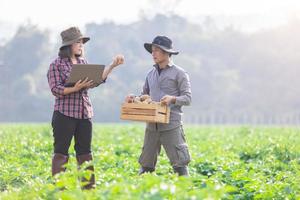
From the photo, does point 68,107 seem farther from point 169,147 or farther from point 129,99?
point 169,147

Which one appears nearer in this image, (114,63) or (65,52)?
(114,63)

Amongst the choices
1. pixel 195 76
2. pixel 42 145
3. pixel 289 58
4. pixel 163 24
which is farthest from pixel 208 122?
pixel 42 145

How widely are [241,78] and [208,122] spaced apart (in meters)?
11.8

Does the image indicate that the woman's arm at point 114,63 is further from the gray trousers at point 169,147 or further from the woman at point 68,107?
the gray trousers at point 169,147

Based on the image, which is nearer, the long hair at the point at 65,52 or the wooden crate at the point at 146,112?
the wooden crate at the point at 146,112

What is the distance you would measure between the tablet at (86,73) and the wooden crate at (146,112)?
1.25 feet

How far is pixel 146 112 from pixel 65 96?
32.9 inches

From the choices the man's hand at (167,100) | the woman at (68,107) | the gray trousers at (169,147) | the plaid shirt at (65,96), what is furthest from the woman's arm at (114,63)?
the gray trousers at (169,147)

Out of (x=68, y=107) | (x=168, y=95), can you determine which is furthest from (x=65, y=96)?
(x=168, y=95)

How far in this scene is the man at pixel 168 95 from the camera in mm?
7285

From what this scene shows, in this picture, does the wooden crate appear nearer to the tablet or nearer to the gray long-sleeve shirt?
the gray long-sleeve shirt

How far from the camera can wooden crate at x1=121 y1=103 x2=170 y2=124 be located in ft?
22.7

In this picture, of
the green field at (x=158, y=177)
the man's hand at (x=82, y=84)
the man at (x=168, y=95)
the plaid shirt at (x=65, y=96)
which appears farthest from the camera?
the man at (x=168, y=95)

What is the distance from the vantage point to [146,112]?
6.97 metres
